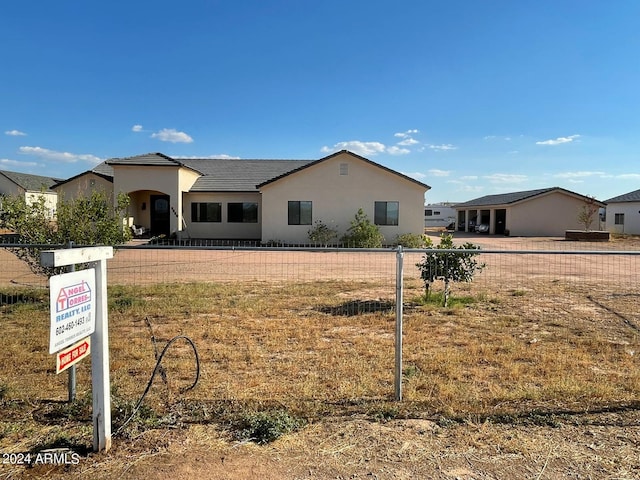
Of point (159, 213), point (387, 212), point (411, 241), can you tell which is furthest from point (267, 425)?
point (159, 213)

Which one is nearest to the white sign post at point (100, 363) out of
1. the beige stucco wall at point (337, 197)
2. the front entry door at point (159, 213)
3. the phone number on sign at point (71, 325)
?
the phone number on sign at point (71, 325)

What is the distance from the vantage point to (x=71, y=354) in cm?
306

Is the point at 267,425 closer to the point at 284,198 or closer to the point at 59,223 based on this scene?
the point at 59,223

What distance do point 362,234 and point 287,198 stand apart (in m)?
5.07

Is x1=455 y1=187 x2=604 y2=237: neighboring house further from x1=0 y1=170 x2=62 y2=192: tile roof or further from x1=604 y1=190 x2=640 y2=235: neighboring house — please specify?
x1=0 y1=170 x2=62 y2=192: tile roof

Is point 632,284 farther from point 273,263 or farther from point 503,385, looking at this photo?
point 273,263

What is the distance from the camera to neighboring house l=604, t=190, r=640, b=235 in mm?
41375

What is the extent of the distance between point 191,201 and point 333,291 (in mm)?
19714

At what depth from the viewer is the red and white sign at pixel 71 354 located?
2930 mm

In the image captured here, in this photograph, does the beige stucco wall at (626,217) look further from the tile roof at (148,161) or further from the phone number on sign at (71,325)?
the phone number on sign at (71,325)

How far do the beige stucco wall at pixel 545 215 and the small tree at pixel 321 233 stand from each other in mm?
20777

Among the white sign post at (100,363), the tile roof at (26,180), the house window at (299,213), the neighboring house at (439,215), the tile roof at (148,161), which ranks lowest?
the white sign post at (100,363)

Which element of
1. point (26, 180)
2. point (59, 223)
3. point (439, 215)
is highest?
point (26, 180)

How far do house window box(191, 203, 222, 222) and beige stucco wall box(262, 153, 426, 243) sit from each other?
4380 millimetres
